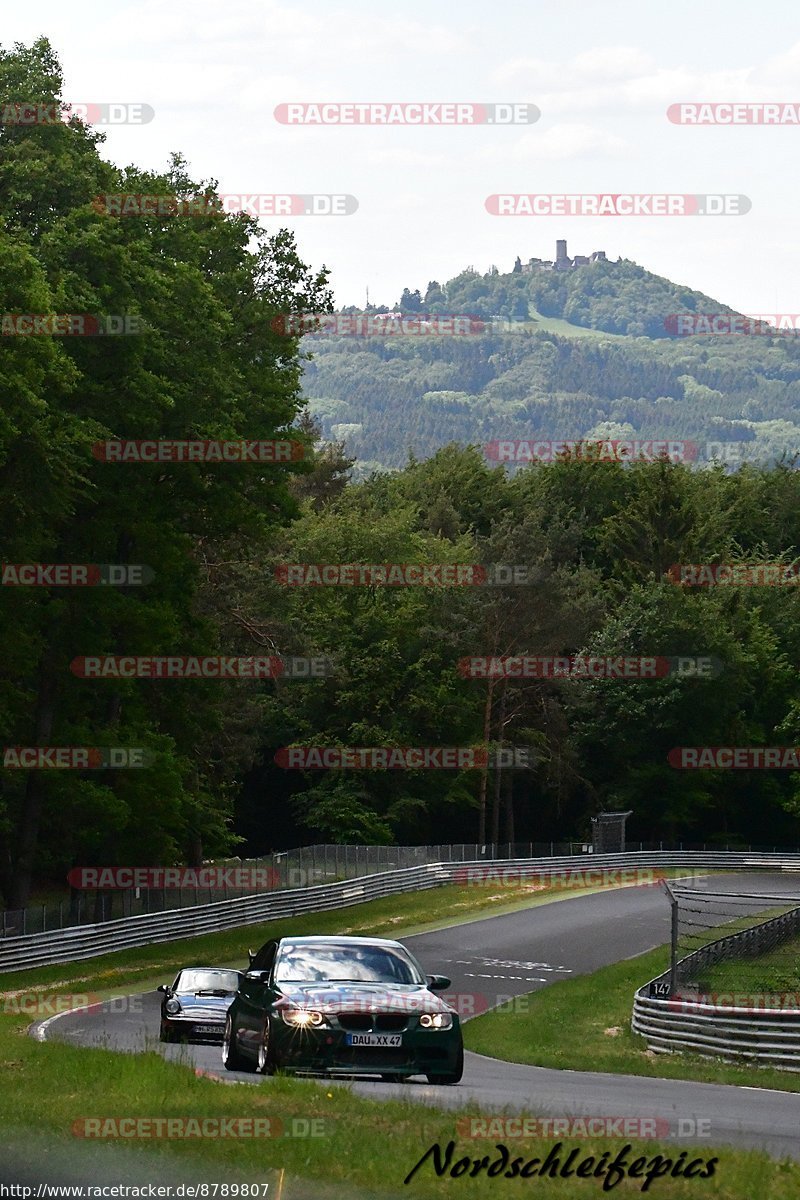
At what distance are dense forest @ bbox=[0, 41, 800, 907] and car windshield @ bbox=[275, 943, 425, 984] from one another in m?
18.9

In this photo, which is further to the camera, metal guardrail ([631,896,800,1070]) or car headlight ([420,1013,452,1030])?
metal guardrail ([631,896,800,1070])

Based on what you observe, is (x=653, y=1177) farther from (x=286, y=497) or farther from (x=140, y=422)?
(x=286, y=497)

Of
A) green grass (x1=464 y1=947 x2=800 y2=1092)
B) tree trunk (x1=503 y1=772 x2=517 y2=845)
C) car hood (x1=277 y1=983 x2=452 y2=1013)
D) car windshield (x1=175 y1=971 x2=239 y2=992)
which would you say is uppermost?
car hood (x1=277 y1=983 x2=452 y2=1013)

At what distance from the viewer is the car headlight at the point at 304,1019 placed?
14977 millimetres

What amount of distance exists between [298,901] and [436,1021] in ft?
116

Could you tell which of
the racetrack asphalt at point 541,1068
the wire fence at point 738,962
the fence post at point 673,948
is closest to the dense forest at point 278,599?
the racetrack asphalt at point 541,1068

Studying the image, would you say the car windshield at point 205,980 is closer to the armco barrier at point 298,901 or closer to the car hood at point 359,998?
the car hood at point 359,998

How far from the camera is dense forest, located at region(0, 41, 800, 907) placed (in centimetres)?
3800

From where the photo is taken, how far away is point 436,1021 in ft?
50.1

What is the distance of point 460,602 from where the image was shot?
82125mm

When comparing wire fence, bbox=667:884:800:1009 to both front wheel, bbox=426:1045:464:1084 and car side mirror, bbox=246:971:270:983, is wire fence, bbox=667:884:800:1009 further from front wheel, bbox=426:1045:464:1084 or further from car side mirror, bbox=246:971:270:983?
car side mirror, bbox=246:971:270:983

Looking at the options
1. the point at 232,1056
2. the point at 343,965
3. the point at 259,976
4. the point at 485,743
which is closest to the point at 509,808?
the point at 485,743

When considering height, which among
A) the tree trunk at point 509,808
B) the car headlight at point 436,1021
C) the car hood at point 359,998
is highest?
the car hood at point 359,998

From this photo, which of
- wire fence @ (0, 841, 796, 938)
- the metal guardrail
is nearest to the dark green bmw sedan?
the metal guardrail
